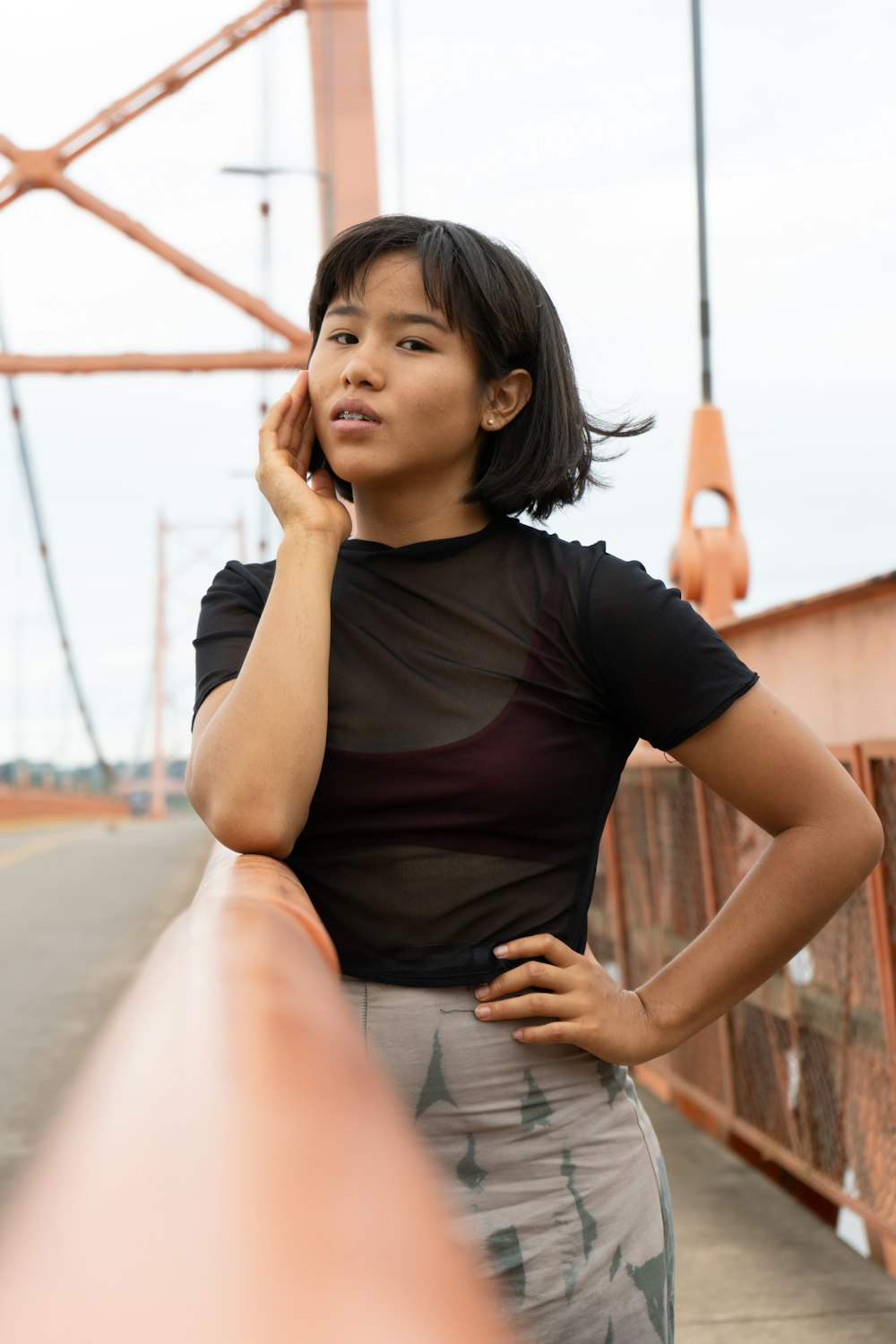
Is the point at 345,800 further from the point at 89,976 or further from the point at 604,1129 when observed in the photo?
the point at 89,976

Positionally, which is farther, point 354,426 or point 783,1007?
point 783,1007

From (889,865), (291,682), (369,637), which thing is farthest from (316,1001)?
(889,865)

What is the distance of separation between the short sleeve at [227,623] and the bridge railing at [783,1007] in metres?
1.48

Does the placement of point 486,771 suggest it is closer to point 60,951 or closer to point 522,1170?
point 522,1170

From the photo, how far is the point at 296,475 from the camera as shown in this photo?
1.52 m

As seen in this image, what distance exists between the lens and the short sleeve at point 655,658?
51.7 inches

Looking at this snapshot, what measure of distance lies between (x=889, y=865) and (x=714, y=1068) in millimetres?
1479

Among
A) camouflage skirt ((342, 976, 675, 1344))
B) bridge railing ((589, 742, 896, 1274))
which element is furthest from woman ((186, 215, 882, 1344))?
bridge railing ((589, 742, 896, 1274))

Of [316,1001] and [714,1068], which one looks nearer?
[316,1001]

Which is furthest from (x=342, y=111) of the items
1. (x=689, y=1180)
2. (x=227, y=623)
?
(x=227, y=623)

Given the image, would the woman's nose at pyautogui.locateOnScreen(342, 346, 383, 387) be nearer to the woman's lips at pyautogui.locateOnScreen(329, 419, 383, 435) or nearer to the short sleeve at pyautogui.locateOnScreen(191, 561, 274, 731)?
the woman's lips at pyautogui.locateOnScreen(329, 419, 383, 435)

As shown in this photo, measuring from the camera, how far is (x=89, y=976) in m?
8.00

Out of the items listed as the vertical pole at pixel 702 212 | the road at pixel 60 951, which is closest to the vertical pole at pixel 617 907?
the vertical pole at pixel 702 212

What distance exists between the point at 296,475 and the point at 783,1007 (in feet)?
7.69
